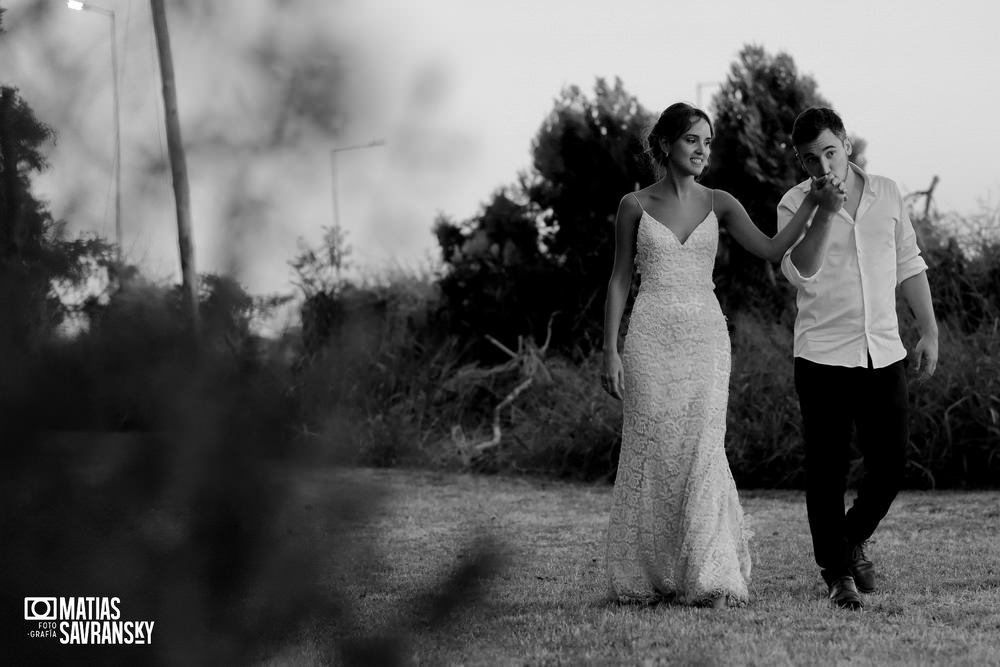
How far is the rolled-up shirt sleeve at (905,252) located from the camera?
4.53 meters

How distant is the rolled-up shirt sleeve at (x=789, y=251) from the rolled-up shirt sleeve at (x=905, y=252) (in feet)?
1.35

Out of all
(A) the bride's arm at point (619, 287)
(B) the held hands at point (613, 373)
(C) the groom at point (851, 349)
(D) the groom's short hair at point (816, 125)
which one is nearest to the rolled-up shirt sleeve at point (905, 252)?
(C) the groom at point (851, 349)

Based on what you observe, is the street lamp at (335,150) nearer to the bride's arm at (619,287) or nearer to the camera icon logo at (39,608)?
the camera icon logo at (39,608)

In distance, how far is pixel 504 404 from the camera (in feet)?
40.7

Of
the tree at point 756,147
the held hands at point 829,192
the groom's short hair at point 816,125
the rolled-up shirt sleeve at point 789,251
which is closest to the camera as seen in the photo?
the held hands at point 829,192

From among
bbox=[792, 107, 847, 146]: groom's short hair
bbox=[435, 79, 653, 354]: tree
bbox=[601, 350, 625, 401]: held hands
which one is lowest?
bbox=[601, 350, 625, 401]: held hands

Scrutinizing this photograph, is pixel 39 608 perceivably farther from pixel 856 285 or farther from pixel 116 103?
pixel 856 285

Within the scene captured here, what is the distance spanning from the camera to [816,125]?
4227 mm

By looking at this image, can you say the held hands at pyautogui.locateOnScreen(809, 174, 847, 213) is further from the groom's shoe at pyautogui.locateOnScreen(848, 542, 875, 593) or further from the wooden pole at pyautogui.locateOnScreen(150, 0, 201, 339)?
the wooden pole at pyautogui.locateOnScreen(150, 0, 201, 339)

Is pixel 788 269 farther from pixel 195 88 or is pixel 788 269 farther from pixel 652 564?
pixel 195 88

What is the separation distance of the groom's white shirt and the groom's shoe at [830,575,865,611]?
0.82 meters

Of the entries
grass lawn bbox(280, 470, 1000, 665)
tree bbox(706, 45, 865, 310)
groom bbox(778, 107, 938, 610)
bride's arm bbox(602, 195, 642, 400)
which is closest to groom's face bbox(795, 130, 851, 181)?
groom bbox(778, 107, 938, 610)

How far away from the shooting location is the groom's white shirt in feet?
14.3

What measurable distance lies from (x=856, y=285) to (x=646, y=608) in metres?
1.42
